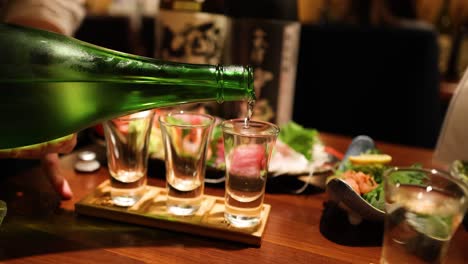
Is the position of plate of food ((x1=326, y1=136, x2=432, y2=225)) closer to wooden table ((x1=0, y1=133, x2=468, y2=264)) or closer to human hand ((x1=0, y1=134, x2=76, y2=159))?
wooden table ((x1=0, y1=133, x2=468, y2=264))

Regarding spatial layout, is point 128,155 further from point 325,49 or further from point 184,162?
point 325,49

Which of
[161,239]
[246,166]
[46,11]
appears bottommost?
[161,239]

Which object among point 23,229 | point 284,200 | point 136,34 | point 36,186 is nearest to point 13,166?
point 36,186

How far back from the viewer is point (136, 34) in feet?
7.21

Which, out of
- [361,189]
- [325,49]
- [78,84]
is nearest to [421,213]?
[361,189]

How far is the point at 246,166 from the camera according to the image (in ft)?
1.76

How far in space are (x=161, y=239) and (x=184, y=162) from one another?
106 mm

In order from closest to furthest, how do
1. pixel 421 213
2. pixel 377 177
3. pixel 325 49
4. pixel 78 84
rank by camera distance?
1. pixel 421 213
2. pixel 78 84
3. pixel 377 177
4. pixel 325 49

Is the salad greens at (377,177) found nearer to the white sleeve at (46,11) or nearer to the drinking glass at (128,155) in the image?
the drinking glass at (128,155)

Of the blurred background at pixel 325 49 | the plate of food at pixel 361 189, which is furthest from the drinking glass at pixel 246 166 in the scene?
the blurred background at pixel 325 49

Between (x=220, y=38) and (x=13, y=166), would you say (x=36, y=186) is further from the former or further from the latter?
(x=220, y=38)

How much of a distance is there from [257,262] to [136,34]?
1.91 metres

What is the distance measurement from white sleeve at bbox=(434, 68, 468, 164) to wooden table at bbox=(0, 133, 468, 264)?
0.19 meters

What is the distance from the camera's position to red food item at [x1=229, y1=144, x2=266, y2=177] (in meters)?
0.53
